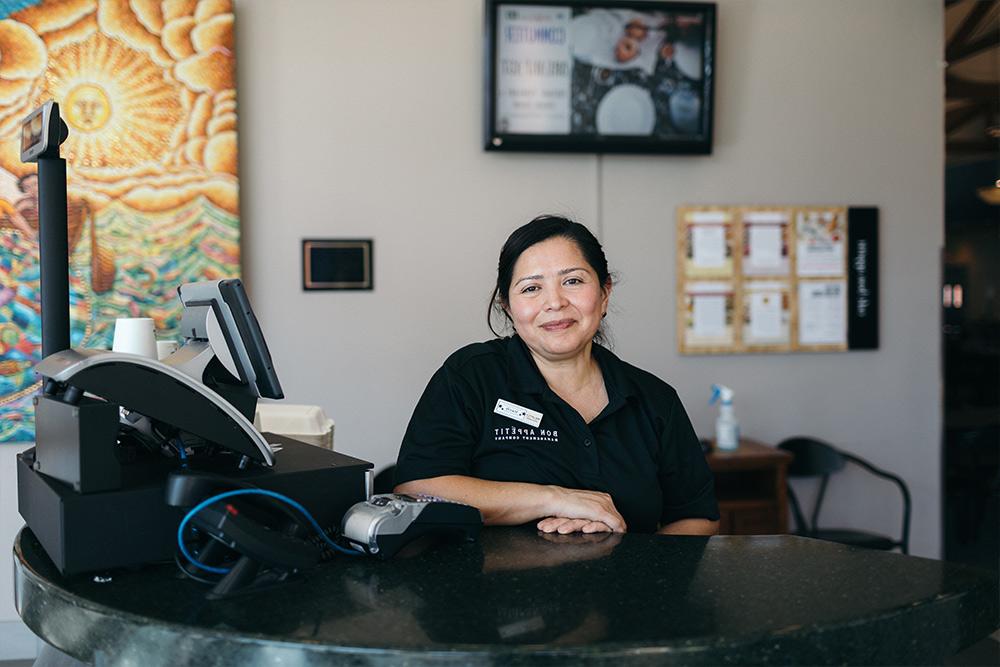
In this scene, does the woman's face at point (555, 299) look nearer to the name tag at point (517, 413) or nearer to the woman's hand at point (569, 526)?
the name tag at point (517, 413)

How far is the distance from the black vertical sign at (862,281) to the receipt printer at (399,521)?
3.02 m

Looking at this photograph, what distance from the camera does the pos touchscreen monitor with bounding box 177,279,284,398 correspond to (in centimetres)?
144

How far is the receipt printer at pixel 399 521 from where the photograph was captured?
133cm

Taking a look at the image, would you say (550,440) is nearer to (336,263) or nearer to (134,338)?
(134,338)

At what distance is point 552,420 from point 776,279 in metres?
2.25

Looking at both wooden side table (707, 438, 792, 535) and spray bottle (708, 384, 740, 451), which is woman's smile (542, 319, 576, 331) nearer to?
wooden side table (707, 438, 792, 535)

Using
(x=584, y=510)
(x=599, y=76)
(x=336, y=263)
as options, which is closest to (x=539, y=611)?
(x=584, y=510)

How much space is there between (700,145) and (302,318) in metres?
1.80

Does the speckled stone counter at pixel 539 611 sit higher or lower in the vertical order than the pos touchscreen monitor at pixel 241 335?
lower

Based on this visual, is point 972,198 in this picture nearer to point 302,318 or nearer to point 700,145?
point 700,145

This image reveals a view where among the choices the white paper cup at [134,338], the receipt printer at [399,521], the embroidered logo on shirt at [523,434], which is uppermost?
the white paper cup at [134,338]

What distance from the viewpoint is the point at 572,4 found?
3648 millimetres

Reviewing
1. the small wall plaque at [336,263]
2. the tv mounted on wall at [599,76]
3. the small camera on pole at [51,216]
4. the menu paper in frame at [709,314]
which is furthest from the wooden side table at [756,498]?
the small camera on pole at [51,216]

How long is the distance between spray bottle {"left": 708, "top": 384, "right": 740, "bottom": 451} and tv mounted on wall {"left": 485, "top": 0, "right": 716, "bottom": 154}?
1029mm
